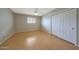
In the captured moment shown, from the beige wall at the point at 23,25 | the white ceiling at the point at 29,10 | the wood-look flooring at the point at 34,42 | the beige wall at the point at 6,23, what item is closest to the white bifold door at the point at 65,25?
the wood-look flooring at the point at 34,42

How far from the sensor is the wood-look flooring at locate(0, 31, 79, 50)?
63.6 inches

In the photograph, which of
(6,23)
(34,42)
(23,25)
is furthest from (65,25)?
(6,23)

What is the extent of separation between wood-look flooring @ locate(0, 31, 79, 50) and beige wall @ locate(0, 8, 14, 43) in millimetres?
114

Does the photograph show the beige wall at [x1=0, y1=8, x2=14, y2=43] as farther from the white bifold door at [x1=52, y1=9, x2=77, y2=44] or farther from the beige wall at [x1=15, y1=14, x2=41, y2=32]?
the white bifold door at [x1=52, y1=9, x2=77, y2=44]

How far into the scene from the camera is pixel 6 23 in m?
1.70

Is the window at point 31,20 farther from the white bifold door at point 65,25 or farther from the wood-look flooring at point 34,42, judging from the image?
the white bifold door at point 65,25

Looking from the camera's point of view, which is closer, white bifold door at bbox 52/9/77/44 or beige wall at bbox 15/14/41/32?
white bifold door at bbox 52/9/77/44

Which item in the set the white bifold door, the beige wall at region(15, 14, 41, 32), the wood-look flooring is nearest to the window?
the beige wall at region(15, 14, 41, 32)

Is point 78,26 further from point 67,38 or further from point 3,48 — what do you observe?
point 3,48

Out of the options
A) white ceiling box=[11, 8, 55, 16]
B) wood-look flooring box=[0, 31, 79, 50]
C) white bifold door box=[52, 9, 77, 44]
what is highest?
white ceiling box=[11, 8, 55, 16]

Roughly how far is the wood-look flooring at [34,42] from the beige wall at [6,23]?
0.11 meters
